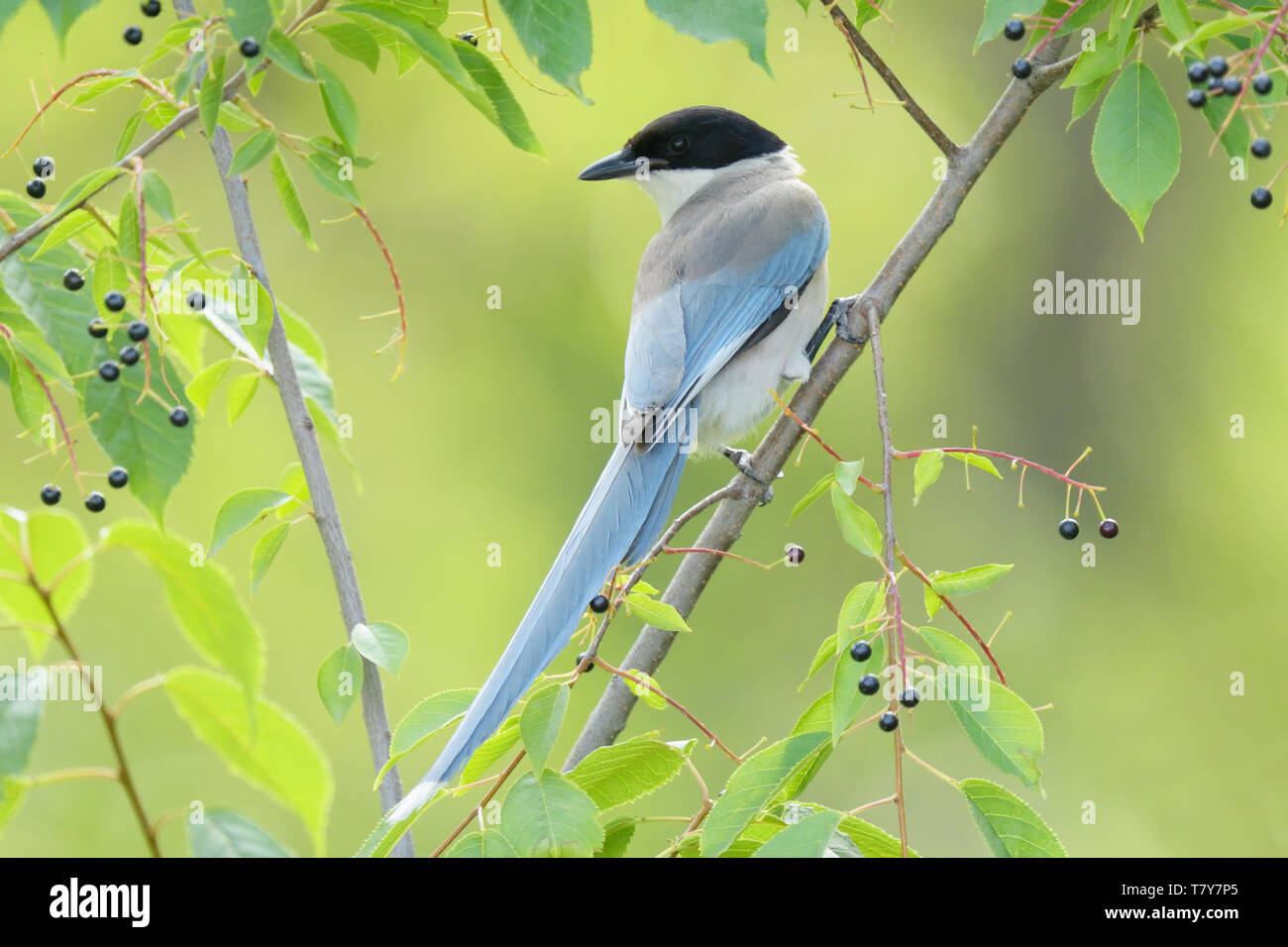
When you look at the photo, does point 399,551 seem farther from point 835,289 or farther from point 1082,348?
point 1082,348

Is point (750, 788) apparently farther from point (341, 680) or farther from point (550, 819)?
point (341, 680)

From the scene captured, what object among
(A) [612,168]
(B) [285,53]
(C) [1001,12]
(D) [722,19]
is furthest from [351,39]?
(A) [612,168]

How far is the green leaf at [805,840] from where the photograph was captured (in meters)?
1.25

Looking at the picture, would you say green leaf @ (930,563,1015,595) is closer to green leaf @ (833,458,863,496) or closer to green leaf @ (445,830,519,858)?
green leaf @ (833,458,863,496)

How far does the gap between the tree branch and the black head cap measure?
1.78 m

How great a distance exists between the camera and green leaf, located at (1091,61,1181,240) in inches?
59.1

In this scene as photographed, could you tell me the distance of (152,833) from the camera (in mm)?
886

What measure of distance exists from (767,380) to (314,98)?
4123 millimetres

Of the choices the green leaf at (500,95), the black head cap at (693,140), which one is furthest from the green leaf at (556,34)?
the black head cap at (693,140)

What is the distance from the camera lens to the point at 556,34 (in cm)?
133

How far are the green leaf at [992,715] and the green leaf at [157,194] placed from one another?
894 mm

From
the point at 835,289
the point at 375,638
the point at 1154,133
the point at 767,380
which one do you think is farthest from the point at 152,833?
the point at 835,289

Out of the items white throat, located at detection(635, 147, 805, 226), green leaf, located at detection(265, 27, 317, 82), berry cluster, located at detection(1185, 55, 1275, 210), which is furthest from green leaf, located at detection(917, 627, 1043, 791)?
white throat, located at detection(635, 147, 805, 226)

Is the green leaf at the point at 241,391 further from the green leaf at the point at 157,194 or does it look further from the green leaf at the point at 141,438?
the green leaf at the point at 157,194
